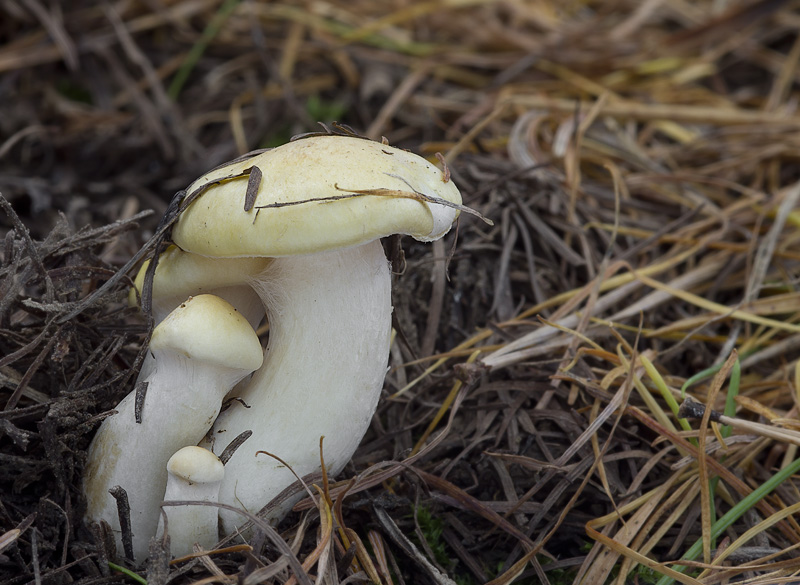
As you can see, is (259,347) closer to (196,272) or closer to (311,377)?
(311,377)

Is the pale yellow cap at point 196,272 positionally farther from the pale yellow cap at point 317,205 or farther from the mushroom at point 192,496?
the mushroom at point 192,496

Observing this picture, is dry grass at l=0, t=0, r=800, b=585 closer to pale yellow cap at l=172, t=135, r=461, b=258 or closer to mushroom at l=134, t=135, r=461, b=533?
mushroom at l=134, t=135, r=461, b=533

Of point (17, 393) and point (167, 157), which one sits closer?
point (17, 393)

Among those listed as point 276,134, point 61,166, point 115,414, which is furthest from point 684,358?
point 61,166

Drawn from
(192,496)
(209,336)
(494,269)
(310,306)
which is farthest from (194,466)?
(494,269)

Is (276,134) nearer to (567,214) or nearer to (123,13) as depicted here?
(123,13)

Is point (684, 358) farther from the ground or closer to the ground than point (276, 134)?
closer to the ground

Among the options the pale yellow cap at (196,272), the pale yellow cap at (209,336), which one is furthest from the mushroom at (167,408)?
the pale yellow cap at (196,272)
